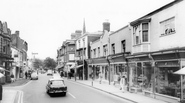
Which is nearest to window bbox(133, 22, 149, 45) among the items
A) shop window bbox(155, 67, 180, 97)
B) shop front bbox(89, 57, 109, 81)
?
shop window bbox(155, 67, 180, 97)

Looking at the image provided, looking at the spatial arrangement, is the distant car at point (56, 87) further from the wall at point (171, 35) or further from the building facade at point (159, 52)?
the wall at point (171, 35)

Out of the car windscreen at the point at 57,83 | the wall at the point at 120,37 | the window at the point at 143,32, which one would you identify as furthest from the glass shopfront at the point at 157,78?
the car windscreen at the point at 57,83

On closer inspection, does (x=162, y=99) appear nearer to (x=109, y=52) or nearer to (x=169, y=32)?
(x=169, y=32)

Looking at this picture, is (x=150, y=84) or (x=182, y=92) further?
(x=150, y=84)

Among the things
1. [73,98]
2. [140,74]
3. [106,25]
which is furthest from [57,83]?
[106,25]

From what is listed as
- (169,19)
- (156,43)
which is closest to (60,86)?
(156,43)

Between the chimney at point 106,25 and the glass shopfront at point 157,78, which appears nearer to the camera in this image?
the glass shopfront at point 157,78

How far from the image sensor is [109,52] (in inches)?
1131

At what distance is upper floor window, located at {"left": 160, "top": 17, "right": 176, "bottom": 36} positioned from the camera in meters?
14.8

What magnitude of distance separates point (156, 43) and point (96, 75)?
20087mm

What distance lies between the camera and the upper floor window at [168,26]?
48.5 feet

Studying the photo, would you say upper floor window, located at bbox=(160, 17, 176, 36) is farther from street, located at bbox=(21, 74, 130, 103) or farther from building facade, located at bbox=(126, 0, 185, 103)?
street, located at bbox=(21, 74, 130, 103)

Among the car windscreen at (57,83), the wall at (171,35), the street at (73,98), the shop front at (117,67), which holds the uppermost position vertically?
the wall at (171,35)

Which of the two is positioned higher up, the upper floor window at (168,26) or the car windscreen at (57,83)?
the upper floor window at (168,26)
